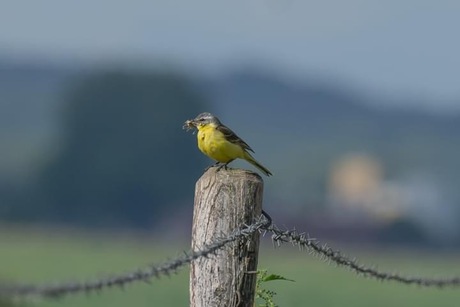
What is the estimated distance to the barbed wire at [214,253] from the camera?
5121mm

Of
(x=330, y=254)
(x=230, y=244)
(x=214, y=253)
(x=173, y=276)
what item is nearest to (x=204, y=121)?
(x=330, y=254)

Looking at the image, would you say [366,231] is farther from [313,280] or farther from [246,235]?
[246,235]

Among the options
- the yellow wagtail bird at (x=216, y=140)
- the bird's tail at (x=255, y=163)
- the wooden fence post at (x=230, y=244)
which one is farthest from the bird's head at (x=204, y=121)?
the wooden fence post at (x=230, y=244)

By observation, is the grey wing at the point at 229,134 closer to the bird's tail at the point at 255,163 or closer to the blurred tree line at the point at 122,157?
the bird's tail at the point at 255,163

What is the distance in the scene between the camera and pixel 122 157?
11212cm

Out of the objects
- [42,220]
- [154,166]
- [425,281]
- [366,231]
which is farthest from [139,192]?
[425,281]

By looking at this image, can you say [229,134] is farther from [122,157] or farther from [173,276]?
[122,157]

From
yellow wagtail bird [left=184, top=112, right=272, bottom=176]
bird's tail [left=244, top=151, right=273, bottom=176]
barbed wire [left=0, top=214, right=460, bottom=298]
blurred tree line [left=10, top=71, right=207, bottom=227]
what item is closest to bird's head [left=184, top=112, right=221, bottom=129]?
yellow wagtail bird [left=184, top=112, right=272, bottom=176]

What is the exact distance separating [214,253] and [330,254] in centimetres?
70

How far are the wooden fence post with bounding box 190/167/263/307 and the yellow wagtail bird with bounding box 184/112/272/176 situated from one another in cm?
218

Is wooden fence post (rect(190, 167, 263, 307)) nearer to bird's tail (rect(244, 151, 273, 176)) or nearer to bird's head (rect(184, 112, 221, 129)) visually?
bird's head (rect(184, 112, 221, 129))

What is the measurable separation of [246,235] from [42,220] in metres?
93.8

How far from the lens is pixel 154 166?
11212cm

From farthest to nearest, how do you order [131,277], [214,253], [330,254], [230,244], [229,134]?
[229,134] < [330,254] < [230,244] < [214,253] < [131,277]
